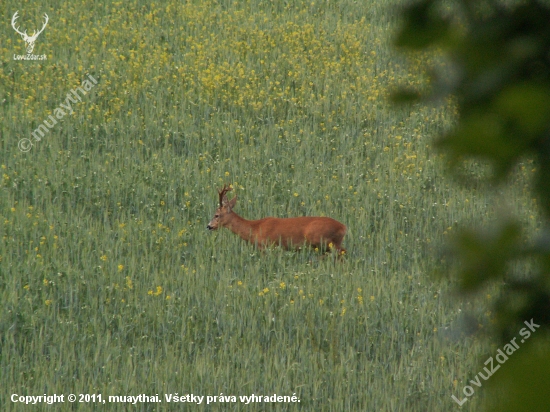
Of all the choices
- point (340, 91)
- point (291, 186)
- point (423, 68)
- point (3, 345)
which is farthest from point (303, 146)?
point (423, 68)

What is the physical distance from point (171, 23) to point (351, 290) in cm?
1350

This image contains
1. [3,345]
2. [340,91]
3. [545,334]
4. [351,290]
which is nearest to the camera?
[545,334]

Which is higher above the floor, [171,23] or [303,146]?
[171,23]

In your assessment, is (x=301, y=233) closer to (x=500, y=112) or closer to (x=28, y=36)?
(x=500, y=112)

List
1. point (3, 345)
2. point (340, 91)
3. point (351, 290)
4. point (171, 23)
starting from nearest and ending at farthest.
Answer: point (3, 345) → point (351, 290) → point (340, 91) → point (171, 23)

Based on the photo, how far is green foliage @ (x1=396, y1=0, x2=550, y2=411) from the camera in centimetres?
84

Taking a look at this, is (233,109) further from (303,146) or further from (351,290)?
(351,290)

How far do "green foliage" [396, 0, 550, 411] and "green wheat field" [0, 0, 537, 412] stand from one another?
0.05 metres

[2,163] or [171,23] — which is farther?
[171,23]

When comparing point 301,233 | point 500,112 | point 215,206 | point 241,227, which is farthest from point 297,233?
point 500,112

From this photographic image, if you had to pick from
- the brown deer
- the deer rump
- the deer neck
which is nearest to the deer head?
the deer neck

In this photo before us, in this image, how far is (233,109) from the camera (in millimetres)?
15812

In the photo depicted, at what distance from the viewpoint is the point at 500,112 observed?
85 cm

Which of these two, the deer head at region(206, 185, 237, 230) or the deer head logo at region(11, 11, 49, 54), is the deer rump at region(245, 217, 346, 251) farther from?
the deer head logo at region(11, 11, 49, 54)
